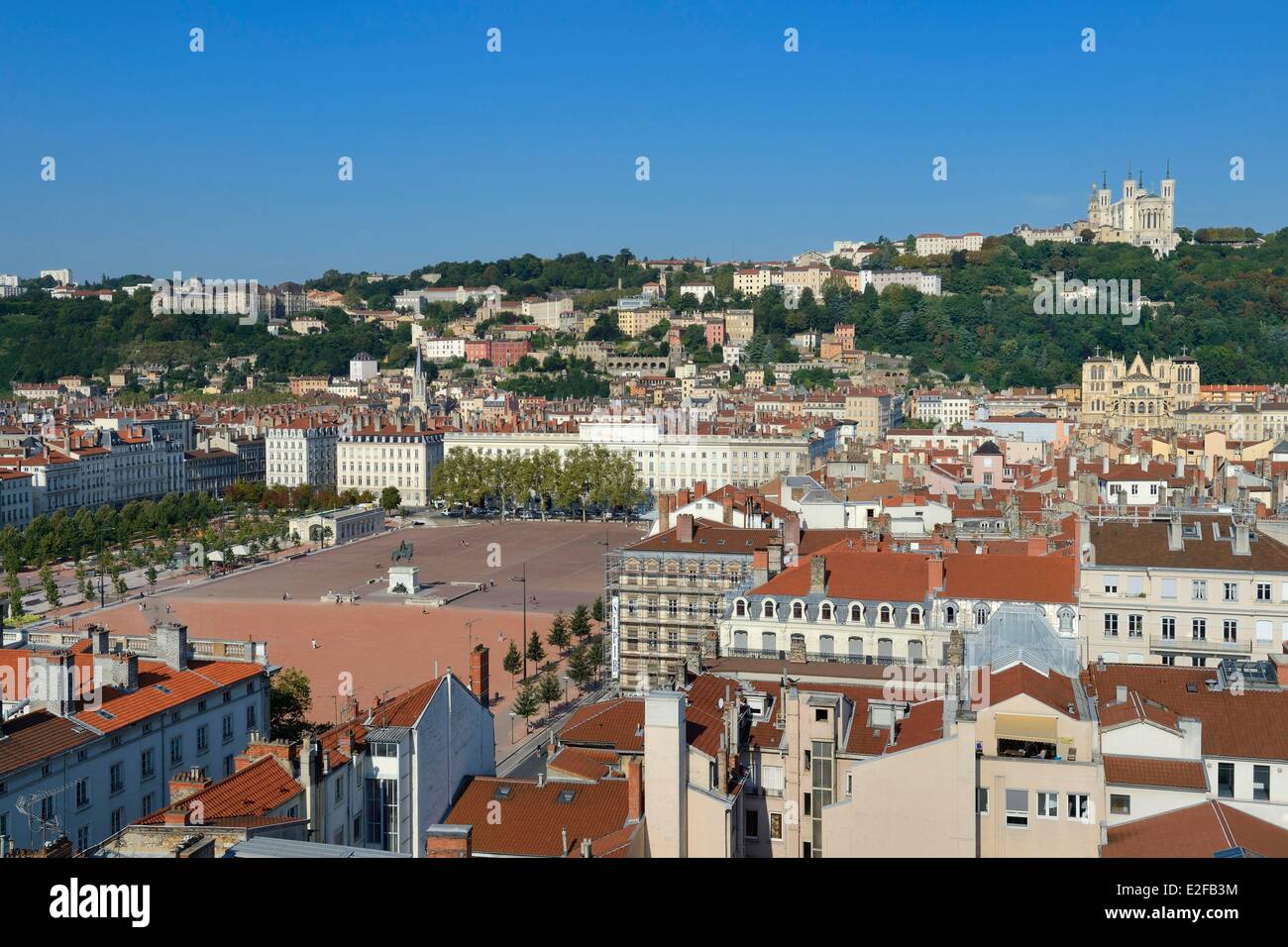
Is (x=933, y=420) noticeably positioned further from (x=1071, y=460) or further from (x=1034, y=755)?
(x=1034, y=755)

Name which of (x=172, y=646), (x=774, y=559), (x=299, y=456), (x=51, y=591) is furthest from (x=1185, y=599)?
(x=299, y=456)

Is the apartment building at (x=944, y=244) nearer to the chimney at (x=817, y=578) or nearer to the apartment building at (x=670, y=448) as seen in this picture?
the apartment building at (x=670, y=448)

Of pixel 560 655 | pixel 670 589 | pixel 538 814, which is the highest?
pixel 538 814

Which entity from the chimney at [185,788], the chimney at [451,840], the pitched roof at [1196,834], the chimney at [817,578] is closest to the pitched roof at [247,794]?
the chimney at [185,788]

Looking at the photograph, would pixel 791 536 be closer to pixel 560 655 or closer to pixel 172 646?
pixel 560 655
